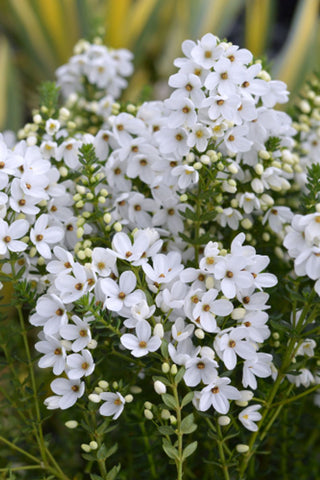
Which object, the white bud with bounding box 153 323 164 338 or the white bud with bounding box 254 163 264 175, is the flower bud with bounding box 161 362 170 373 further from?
the white bud with bounding box 254 163 264 175

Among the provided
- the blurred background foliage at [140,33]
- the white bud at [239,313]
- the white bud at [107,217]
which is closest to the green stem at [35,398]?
the white bud at [107,217]

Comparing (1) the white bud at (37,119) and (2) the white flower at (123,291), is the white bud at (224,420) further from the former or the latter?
(1) the white bud at (37,119)

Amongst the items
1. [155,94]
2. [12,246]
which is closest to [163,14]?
[155,94]

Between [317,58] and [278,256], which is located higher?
[278,256]

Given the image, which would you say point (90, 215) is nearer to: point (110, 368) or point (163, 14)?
point (110, 368)

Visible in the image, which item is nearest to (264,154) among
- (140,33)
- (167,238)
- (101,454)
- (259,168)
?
(259,168)

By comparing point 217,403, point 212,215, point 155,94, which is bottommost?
point 155,94
